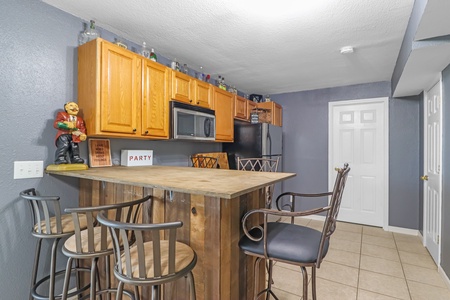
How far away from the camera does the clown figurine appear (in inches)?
67.2

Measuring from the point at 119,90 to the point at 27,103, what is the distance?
644mm

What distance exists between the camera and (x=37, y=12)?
1749mm

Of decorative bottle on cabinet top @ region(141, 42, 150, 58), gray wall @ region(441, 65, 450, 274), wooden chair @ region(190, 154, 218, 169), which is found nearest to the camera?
gray wall @ region(441, 65, 450, 274)

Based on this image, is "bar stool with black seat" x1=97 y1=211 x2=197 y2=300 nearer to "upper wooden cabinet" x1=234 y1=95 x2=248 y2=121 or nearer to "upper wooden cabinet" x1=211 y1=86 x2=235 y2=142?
"upper wooden cabinet" x1=211 y1=86 x2=235 y2=142

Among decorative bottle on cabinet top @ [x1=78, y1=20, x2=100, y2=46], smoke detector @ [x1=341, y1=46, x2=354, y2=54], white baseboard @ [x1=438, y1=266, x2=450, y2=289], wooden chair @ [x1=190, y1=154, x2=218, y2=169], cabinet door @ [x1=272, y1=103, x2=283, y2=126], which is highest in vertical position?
smoke detector @ [x1=341, y1=46, x2=354, y2=54]

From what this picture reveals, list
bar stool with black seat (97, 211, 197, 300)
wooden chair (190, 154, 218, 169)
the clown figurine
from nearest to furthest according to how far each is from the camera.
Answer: bar stool with black seat (97, 211, 197, 300) → the clown figurine → wooden chair (190, 154, 218, 169)

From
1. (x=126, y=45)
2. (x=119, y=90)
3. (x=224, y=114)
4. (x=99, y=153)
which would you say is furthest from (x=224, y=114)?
(x=99, y=153)

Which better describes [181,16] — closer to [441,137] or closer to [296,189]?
[441,137]

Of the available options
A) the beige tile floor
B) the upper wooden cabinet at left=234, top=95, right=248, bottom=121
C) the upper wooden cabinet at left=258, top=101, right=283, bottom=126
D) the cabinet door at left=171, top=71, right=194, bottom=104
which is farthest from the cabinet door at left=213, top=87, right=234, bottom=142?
the beige tile floor

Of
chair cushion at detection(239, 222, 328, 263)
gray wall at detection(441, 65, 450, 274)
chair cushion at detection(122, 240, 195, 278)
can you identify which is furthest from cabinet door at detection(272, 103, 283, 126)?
chair cushion at detection(122, 240, 195, 278)

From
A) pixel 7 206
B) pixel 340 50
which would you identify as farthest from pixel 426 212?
pixel 7 206

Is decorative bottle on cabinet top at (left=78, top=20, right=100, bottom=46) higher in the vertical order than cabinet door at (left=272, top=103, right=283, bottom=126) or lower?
higher

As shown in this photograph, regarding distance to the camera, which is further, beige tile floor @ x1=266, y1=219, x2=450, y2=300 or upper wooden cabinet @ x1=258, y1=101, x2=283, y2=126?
upper wooden cabinet @ x1=258, y1=101, x2=283, y2=126

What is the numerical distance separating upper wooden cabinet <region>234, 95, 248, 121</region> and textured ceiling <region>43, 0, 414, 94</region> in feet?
1.74
